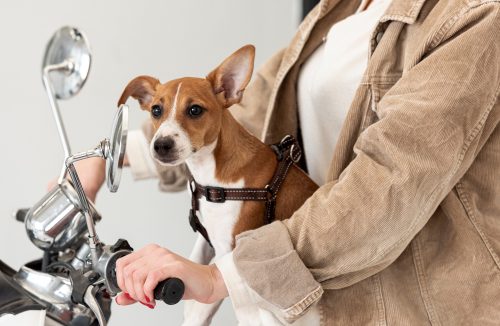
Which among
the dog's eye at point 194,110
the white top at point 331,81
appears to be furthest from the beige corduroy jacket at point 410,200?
the dog's eye at point 194,110

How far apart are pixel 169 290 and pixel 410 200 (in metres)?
0.32

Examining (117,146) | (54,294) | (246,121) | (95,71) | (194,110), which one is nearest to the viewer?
(117,146)

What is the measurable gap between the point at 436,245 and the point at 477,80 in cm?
26

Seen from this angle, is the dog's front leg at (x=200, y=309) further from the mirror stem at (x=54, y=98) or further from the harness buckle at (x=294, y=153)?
the mirror stem at (x=54, y=98)

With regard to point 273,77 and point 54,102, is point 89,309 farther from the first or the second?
point 273,77

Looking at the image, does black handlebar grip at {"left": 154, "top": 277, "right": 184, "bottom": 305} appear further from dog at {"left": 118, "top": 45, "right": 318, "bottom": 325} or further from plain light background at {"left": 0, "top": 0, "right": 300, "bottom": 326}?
plain light background at {"left": 0, "top": 0, "right": 300, "bottom": 326}

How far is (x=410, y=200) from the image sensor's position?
78cm

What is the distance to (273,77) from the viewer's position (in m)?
1.30

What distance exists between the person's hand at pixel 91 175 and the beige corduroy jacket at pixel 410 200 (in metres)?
0.41

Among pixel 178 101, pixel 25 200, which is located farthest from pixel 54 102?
pixel 25 200

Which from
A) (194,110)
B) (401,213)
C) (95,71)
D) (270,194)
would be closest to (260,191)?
(270,194)

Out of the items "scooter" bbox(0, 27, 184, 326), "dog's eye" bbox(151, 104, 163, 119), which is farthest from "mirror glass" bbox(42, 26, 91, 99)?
"dog's eye" bbox(151, 104, 163, 119)

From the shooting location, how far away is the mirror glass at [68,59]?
3.18 feet

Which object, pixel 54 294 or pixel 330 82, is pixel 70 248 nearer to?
pixel 54 294
